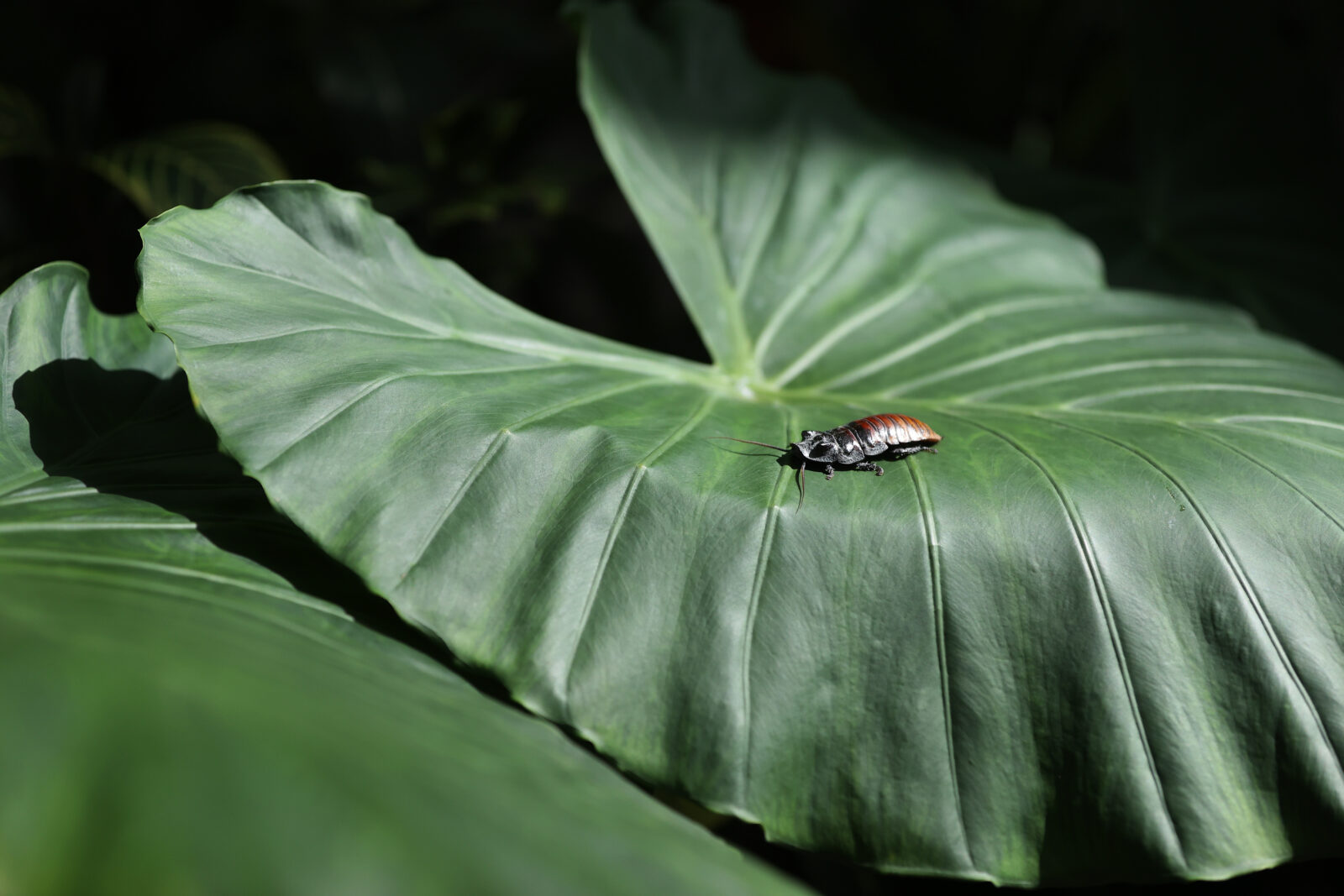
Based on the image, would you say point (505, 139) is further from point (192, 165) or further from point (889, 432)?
point (889, 432)

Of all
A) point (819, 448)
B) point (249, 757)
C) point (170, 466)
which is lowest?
point (170, 466)

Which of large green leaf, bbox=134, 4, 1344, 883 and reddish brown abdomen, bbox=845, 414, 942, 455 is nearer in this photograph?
large green leaf, bbox=134, 4, 1344, 883

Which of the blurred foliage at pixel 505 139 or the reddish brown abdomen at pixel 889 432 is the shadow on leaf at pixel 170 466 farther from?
the blurred foliage at pixel 505 139

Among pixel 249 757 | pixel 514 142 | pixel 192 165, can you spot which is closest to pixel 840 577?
pixel 249 757

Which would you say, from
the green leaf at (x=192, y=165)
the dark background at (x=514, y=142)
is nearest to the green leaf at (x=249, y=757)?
the green leaf at (x=192, y=165)

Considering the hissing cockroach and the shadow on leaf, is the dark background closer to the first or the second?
the shadow on leaf

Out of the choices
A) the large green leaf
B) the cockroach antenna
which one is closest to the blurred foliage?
the large green leaf
